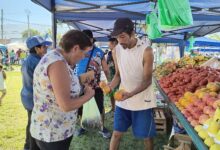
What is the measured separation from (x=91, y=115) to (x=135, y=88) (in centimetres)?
134

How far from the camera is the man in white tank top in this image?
2.94 metres

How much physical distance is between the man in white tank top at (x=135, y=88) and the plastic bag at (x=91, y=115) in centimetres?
95

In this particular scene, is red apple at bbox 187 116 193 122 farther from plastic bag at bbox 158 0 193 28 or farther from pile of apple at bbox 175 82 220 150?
plastic bag at bbox 158 0 193 28

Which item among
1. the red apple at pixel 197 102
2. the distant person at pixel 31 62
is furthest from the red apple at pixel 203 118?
the distant person at pixel 31 62

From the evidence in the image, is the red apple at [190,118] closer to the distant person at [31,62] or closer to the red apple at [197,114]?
the red apple at [197,114]

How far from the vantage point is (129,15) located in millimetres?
5871

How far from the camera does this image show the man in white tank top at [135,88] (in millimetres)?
2941

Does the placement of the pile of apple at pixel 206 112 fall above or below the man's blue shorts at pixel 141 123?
above

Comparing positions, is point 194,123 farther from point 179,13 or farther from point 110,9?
point 110,9

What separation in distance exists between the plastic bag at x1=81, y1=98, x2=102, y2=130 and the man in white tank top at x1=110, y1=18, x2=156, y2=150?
0.95 metres

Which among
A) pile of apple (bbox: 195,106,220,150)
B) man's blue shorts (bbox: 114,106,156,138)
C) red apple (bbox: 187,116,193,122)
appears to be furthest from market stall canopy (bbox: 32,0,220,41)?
pile of apple (bbox: 195,106,220,150)

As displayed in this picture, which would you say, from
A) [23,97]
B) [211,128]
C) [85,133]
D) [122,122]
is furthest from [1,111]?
[211,128]

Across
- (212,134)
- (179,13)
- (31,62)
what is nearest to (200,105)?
(212,134)

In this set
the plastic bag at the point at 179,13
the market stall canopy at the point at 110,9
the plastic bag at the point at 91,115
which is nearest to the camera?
the plastic bag at the point at 179,13
